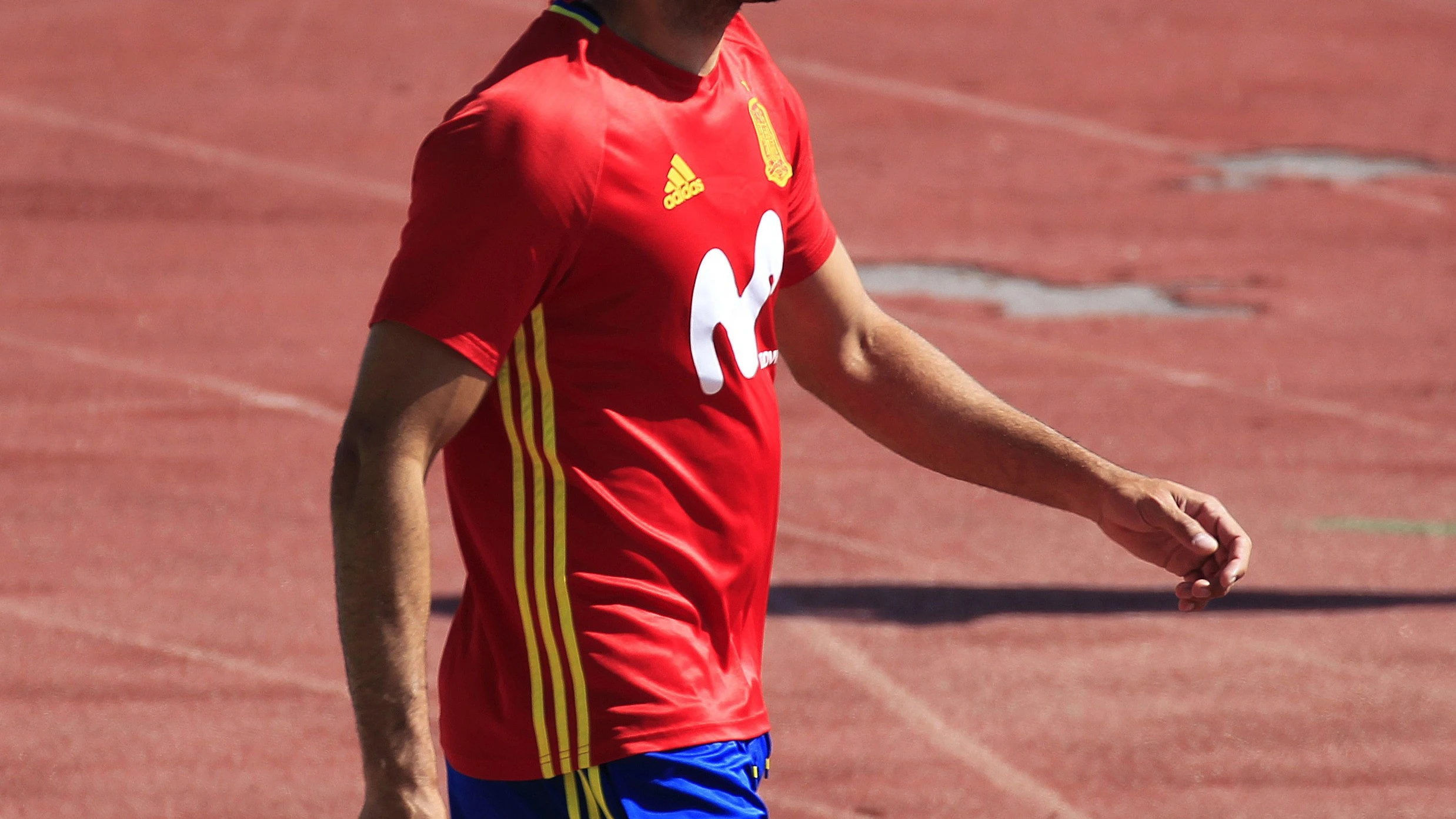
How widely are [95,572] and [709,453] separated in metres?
4.98

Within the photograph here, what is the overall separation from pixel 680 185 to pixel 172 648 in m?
4.32

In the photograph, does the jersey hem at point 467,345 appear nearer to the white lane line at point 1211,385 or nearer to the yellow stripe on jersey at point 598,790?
the yellow stripe on jersey at point 598,790

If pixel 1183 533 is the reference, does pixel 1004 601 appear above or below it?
below

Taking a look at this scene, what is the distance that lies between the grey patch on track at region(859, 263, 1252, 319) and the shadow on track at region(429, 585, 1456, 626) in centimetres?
377

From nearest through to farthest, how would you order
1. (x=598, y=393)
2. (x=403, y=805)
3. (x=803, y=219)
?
(x=403, y=805) < (x=598, y=393) < (x=803, y=219)

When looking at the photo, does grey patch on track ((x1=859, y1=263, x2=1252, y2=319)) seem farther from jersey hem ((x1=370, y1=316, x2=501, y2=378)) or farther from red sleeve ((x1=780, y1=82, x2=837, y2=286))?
jersey hem ((x1=370, y1=316, x2=501, y2=378))

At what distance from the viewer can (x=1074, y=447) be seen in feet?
9.32

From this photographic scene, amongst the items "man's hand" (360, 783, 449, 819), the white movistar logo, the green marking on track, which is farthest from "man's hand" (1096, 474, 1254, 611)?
the green marking on track

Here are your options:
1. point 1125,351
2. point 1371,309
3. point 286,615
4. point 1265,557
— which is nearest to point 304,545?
point 286,615

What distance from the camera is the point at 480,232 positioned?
2.13m

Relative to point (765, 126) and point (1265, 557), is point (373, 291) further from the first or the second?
point (765, 126)

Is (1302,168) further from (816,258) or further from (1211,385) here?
(816,258)

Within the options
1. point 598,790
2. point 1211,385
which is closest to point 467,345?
point 598,790

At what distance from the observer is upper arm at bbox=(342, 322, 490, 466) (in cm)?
209
